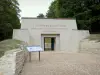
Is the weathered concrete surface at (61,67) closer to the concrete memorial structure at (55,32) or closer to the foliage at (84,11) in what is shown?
the concrete memorial structure at (55,32)

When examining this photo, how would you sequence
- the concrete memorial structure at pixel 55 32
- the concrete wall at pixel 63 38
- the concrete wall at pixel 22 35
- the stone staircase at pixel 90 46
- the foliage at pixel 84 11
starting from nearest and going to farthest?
the stone staircase at pixel 90 46, the concrete wall at pixel 22 35, the concrete wall at pixel 63 38, the concrete memorial structure at pixel 55 32, the foliage at pixel 84 11

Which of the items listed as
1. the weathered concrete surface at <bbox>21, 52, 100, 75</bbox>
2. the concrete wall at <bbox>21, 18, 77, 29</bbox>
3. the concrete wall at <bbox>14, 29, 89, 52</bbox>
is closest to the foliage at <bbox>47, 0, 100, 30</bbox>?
the concrete wall at <bbox>21, 18, 77, 29</bbox>

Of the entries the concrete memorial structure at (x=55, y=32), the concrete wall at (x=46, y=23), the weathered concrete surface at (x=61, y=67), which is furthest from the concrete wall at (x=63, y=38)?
the weathered concrete surface at (x=61, y=67)

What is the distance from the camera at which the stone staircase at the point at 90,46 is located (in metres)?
22.5

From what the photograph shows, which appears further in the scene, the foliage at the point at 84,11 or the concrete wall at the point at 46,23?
the foliage at the point at 84,11

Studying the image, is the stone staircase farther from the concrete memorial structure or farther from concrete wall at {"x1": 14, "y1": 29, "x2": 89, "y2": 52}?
the concrete memorial structure

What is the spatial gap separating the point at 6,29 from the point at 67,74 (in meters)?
27.2

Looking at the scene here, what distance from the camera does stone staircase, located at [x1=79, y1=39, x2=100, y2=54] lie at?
73.9 feet

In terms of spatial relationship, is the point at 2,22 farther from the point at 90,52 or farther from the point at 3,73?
the point at 3,73

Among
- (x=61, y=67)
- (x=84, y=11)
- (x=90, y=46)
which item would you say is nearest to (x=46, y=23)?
(x=84, y=11)

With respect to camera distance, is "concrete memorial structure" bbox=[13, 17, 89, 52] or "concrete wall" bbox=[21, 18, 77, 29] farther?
"concrete wall" bbox=[21, 18, 77, 29]

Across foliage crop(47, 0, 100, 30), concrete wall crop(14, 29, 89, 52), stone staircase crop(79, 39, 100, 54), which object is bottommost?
stone staircase crop(79, 39, 100, 54)

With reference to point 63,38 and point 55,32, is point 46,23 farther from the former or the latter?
point 63,38

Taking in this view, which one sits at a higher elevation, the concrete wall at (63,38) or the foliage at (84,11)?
the foliage at (84,11)
